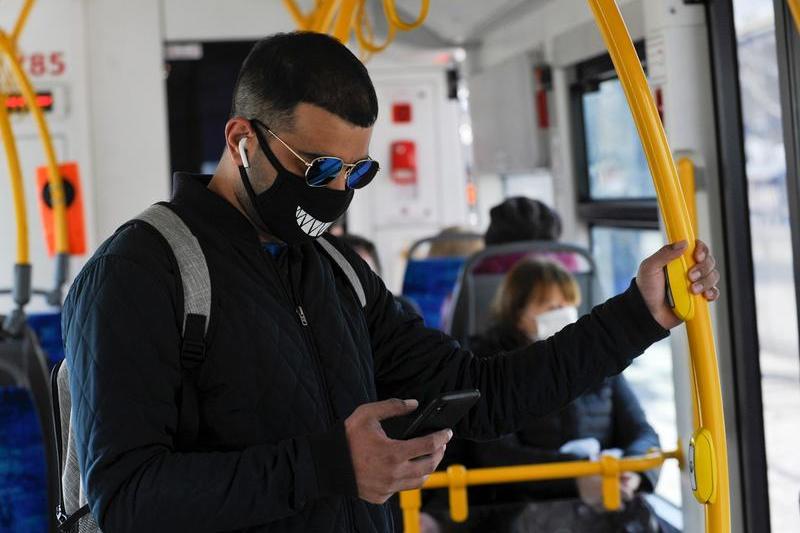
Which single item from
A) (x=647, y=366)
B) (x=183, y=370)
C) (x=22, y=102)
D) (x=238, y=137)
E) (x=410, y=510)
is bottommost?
(x=410, y=510)

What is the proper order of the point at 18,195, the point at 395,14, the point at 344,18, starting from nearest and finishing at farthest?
1. the point at 344,18
2. the point at 395,14
3. the point at 18,195

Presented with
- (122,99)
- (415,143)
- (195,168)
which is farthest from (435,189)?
(122,99)

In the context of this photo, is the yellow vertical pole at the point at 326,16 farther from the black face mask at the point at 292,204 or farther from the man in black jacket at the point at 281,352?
the black face mask at the point at 292,204

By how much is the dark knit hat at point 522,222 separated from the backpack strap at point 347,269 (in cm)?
319

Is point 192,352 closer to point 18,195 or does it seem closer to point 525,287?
→ point 525,287

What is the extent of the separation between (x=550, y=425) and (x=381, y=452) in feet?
7.46

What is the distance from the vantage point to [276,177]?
5.35ft

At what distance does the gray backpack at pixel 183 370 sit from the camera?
150 centimetres

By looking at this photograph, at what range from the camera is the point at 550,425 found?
358 centimetres

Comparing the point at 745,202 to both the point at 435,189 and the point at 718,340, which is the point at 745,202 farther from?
the point at 435,189

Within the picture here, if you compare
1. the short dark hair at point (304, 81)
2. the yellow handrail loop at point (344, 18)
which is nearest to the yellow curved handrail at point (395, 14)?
the yellow handrail loop at point (344, 18)

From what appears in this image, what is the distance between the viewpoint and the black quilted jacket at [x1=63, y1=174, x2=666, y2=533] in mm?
1406

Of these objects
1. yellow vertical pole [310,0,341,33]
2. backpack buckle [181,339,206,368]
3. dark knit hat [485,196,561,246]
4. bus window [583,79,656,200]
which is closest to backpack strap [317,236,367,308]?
backpack buckle [181,339,206,368]

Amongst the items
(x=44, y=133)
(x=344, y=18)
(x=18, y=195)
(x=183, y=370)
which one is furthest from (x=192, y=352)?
(x=44, y=133)
